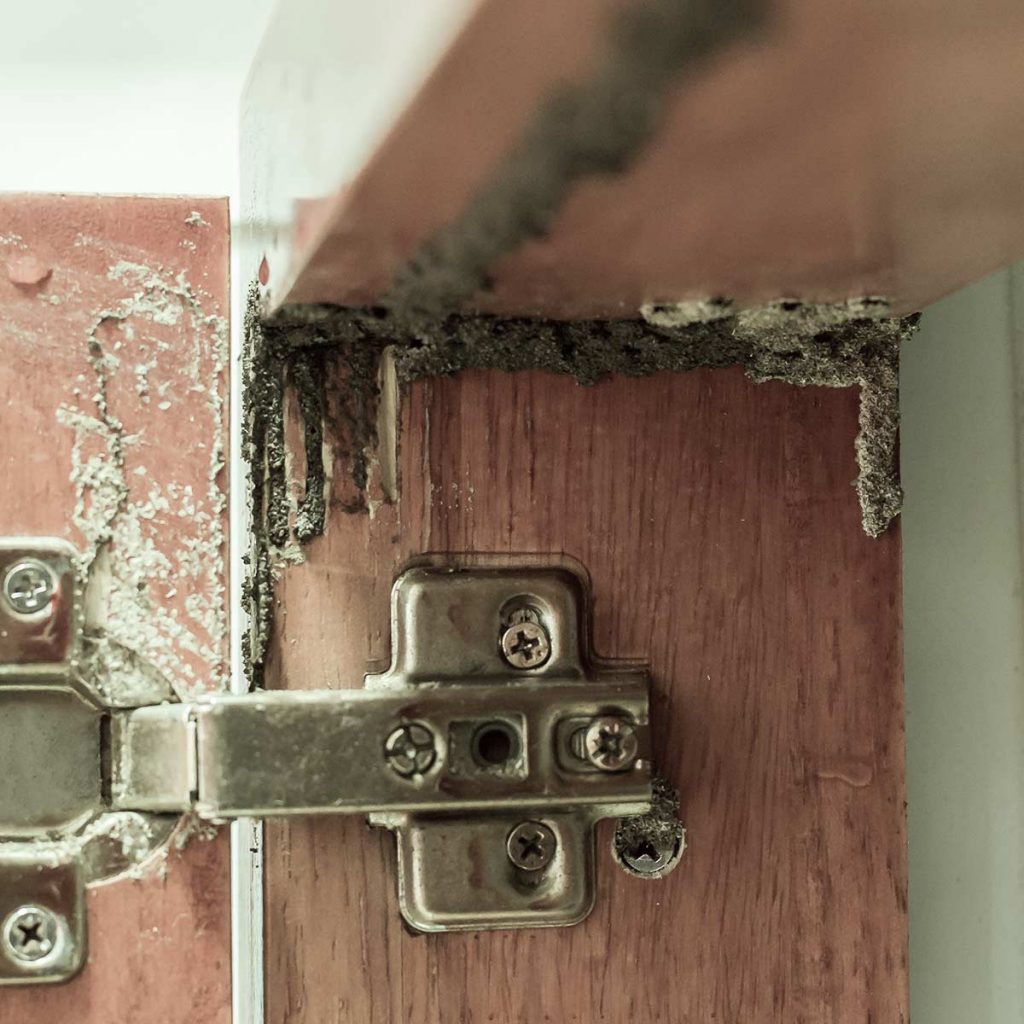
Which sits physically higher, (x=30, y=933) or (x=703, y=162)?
(x=703, y=162)

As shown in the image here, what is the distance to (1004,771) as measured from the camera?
534 millimetres

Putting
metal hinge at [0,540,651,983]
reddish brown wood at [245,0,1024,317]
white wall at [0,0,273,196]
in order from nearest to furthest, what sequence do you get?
reddish brown wood at [245,0,1024,317], metal hinge at [0,540,651,983], white wall at [0,0,273,196]

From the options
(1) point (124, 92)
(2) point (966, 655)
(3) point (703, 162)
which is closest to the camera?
(3) point (703, 162)

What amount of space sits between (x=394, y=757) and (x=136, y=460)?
141mm

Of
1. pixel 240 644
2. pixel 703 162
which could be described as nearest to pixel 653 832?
pixel 240 644

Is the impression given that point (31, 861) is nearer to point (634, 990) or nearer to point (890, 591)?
point (634, 990)

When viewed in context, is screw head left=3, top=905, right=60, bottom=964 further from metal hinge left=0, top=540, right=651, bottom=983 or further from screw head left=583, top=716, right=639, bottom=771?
screw head left=583, top=716, right=639, bottom=771

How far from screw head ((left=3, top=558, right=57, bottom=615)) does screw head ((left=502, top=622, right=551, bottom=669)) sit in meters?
0.16

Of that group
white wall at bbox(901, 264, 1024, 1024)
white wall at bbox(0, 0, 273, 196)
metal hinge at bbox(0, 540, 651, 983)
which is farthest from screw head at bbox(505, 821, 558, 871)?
white wall at bbox(0, 0, 273, 196)

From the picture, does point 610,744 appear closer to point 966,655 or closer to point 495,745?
point 495,745

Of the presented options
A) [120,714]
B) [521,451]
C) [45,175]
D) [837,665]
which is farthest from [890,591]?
[45,175]

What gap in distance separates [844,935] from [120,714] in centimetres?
29

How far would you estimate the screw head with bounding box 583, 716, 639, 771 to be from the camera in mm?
428

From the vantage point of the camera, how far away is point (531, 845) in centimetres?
45
